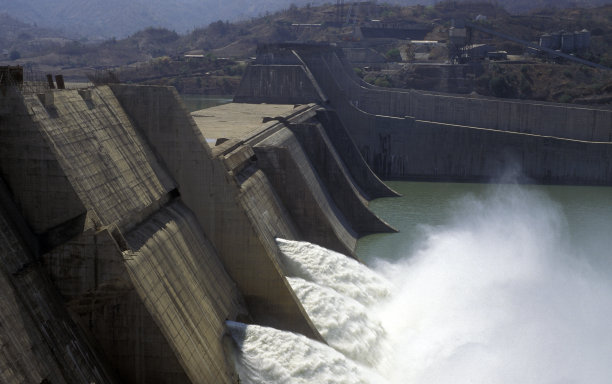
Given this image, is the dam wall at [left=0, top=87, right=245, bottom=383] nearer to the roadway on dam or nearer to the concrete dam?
→ the concrete dam

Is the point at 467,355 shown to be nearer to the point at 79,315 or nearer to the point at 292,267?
the point at 292,267

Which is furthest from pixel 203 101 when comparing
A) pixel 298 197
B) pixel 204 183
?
pixel 204 183

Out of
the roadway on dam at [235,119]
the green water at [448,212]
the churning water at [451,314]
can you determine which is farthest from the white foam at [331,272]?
the roadway on dam at [235,119]

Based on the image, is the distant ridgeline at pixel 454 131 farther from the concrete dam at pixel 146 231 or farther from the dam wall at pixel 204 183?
the dam wall at pixel 204 183

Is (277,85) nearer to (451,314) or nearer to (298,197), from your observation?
(298,197)

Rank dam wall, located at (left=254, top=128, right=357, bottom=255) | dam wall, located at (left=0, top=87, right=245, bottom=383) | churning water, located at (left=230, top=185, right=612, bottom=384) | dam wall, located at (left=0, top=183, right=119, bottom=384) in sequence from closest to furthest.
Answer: dam wall, located at (left=0, top=183, right=119, bottom=384) → dam wall, located at (left=0, top=87, right=245, bottom=383) → churning water, located at (left=230, top=185, right=612, bottom=384) → dam wall, located at (left=254, top=128, right=357, bottom=255)

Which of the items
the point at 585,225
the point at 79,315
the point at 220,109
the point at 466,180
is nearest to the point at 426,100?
the point at 466,180

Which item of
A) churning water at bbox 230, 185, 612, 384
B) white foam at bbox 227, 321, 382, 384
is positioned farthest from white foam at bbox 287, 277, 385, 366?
white foam at bbox 227, 321, 382, 384
